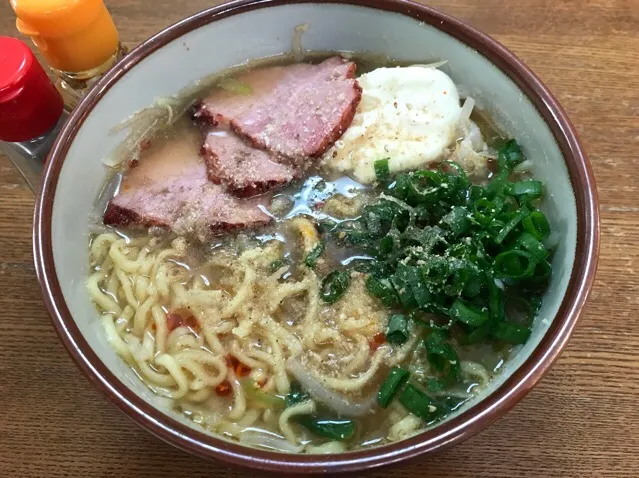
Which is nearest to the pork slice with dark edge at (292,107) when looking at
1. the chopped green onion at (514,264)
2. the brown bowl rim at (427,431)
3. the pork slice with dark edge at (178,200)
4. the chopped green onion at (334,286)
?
the pork slice with dark edge at (178,200)


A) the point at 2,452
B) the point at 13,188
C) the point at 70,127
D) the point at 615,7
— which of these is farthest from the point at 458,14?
the point at 2,452

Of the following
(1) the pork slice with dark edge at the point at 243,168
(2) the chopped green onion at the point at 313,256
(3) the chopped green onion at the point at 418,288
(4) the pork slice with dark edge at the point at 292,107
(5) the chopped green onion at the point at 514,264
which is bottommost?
(2) the chopped green onion at the point at 313,256

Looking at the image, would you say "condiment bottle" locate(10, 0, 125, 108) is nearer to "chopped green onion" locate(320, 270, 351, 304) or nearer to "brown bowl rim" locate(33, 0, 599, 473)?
"brown bowl rim" locate(33, 0, 599, 473)

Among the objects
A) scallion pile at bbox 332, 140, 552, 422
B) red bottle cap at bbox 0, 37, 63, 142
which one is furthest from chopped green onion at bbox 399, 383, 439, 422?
red bottle cap at bbox 0, 37, 63, 142

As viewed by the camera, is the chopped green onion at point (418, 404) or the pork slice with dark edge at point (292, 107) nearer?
the chopped green onion at point (418, 404)

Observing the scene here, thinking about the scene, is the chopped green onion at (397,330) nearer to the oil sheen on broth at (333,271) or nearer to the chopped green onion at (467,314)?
the oil sheen on broth at (333,271)

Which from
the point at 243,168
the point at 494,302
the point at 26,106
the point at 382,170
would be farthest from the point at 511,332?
the point at 26,106
